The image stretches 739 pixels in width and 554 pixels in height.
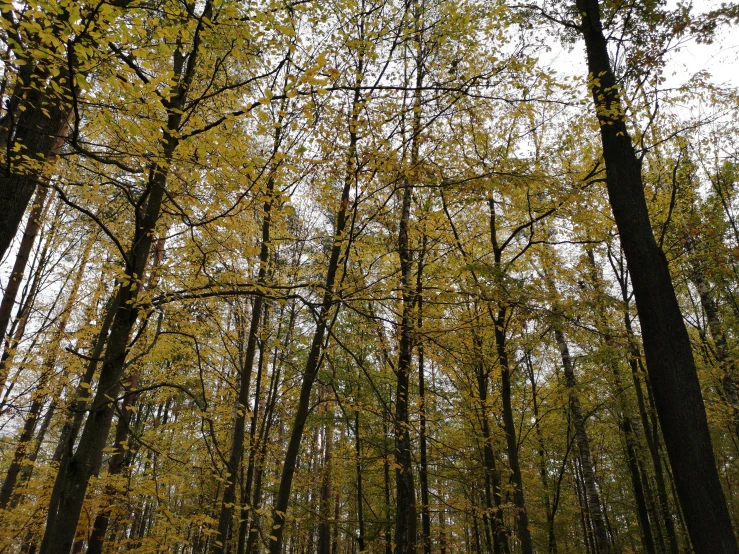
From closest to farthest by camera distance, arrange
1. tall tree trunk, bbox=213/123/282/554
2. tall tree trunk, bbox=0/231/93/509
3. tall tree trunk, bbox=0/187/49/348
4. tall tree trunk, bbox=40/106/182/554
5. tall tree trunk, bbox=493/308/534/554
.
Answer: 1. tall tree trunk, bbox=40/106/182/554
2. tall tree trunk, bbox=213/123/282/554
3. tall tree trunk, bbox=0/187/49/348
4. tall tree trunk, bbox=493/308/534/554
5. tall tree trunk, bbox=0/231/93/509

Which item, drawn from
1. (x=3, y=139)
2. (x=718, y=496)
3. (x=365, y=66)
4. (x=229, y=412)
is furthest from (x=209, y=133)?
Result: (x=229, y=412)

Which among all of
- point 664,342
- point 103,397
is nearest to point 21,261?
point 103,397

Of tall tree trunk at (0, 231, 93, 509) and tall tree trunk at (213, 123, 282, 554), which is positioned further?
tall tree trunk at (0, 231, 93, 509)

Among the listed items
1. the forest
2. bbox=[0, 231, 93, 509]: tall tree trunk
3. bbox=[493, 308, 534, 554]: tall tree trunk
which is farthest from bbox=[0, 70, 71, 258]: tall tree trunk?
bbox=[493, 308, 534, 554]: tall tree trunk

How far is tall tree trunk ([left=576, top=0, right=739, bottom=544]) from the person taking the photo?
402 centimetres

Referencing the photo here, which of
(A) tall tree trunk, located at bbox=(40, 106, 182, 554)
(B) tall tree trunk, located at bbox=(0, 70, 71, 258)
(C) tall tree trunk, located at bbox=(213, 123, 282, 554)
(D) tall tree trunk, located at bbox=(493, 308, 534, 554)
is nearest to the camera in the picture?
(A) tall tree trunk, located at bbox=(40, 106, 182, 554)

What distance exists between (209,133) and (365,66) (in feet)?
8.54

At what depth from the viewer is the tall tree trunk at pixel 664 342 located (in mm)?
4020

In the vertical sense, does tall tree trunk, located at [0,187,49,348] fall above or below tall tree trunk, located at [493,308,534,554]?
above

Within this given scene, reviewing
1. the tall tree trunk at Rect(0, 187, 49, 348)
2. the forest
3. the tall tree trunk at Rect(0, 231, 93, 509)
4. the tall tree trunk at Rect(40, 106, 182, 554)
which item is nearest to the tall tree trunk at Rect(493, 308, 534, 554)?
the forest

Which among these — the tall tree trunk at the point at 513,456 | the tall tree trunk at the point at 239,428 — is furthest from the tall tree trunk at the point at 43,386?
the tall tree trunk at the point at 513,456

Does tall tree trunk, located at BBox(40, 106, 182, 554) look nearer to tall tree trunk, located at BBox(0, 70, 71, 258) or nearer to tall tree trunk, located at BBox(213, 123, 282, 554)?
tall tree trunk, located at BBox(0, 70, 71, 258)

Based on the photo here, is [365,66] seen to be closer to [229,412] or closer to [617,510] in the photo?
[229,412]

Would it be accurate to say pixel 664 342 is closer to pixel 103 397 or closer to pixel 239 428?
pixel 103 397
